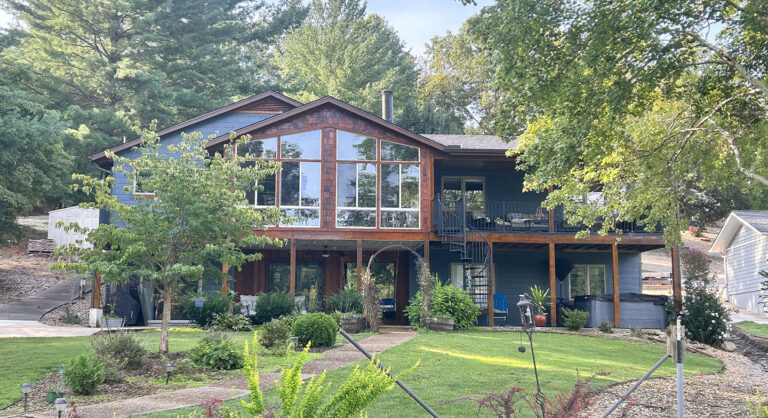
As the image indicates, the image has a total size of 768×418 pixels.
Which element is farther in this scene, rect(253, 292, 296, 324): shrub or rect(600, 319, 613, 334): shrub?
rect(600, 319, 613, 334): shrub

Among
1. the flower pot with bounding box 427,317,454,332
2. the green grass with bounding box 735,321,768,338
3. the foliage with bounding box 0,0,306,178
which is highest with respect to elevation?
the foliage with bounding box 0,0,306,178

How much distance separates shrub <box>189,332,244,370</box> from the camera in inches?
422

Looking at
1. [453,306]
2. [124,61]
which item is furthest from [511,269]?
[124,61]

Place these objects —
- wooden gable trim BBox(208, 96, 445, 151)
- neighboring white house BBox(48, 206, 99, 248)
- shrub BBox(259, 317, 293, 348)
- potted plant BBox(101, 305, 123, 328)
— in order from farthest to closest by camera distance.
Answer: neighboring white house BBox(48, 206, 99, 248)
wooden gable trim BBox(208, 96, 445, 151)
potted plant BBox(101, 305, 123, 328)
shrub BBox(259, 317, 293, 348)

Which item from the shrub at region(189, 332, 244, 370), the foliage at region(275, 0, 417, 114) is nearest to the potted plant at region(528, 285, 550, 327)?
the shrub at region(189, 332, 244, 370)

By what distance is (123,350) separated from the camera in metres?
10.3

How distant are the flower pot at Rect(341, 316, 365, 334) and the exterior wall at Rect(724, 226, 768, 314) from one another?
19.5 meters

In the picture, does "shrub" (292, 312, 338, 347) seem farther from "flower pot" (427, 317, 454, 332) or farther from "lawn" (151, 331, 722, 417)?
"flower pot" (427, 317, 454, 332)

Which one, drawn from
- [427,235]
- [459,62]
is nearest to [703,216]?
[459,62]

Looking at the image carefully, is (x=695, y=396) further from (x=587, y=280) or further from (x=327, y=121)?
(x=587, y=280)

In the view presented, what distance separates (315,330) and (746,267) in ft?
82.8

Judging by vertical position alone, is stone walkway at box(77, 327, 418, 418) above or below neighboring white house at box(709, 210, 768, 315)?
below

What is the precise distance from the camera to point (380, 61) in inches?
1716

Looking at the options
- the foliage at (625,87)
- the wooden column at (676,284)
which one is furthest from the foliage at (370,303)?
the wooden column at (676,284)
